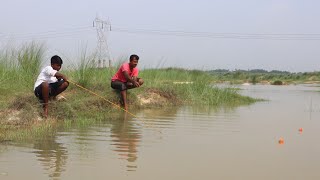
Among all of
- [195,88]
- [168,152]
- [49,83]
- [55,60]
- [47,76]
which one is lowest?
[168,152]

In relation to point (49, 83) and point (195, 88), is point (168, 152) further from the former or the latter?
point (195, 88)

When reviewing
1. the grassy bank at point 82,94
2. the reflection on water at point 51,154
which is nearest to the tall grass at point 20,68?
the grassy bank at point 82,94

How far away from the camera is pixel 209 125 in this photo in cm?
693

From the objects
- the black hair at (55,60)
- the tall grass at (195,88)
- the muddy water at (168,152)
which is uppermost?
the black hair at (55,60)

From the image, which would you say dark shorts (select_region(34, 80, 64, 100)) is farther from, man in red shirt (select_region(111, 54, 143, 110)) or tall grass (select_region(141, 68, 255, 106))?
tall grass (select_region(141, 68, 255, 106))

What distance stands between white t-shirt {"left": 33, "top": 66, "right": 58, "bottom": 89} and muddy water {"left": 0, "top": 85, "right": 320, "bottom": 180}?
113 cm

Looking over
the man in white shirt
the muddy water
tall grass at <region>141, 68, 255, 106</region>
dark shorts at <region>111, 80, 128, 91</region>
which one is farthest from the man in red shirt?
tall grass at <region>141, 68, 255, 106</region>

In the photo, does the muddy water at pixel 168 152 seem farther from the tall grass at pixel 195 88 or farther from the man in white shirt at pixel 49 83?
the tall grass at pixel 195 88

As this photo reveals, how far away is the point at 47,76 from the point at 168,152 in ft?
9.94

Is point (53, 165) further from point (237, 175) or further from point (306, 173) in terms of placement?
point (306, 173)

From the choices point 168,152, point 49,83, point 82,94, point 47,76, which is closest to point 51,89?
point 49,83

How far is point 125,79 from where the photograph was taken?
28.2 ft

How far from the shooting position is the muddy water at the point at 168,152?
376 centimetres

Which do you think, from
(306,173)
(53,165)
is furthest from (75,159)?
(306,173)
